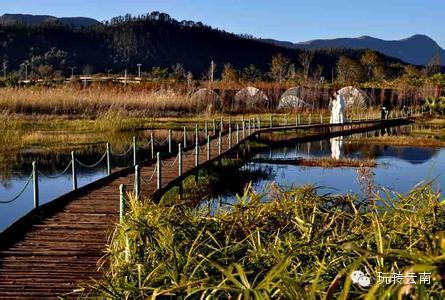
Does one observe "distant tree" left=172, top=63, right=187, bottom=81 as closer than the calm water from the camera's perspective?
No

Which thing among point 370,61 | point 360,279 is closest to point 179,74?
point 370,61

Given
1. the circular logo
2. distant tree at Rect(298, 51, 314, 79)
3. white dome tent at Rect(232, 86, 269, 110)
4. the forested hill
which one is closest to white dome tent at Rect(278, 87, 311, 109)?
white dome tent at Rect(232, 86, 269, 110)

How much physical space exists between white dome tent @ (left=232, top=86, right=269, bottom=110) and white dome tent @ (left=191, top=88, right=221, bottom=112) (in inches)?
67.5

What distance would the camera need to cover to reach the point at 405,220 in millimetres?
3373

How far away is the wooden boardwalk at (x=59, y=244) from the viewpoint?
635cm

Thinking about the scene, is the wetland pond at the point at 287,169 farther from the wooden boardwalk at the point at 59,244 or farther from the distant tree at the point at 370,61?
the distant tree at the point at 370,61

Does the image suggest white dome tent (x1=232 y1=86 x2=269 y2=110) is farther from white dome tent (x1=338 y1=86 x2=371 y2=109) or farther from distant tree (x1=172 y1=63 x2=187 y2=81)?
distant tree (x1=172 y1=63 x2=187 y2=81)

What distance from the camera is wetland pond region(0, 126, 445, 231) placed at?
15.3 metres

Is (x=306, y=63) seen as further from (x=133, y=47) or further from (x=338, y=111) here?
(x=338, y=111)

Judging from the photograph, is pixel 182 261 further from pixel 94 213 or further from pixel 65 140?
pixel 65 140

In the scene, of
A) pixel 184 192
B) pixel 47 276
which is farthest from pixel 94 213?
pixel 184 192

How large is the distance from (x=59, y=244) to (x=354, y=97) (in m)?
40.9

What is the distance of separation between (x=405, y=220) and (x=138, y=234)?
1.47 meters

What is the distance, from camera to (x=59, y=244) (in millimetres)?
7859
